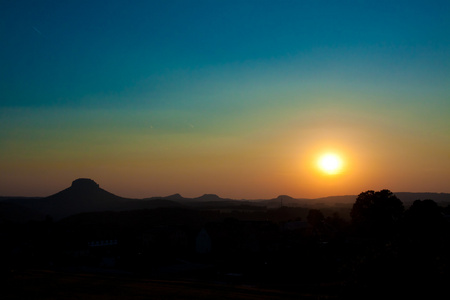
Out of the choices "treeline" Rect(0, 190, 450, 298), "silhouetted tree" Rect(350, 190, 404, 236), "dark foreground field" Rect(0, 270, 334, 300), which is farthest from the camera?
"silhouetted tree" Rect(350, 190, 404, 236)

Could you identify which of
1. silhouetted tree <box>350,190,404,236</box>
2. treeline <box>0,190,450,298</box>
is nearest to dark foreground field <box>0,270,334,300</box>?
treeline <box>0,190,450,298</box>

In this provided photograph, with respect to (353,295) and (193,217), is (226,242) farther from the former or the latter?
(193,217)

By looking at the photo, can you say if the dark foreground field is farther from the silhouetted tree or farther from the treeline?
the silhouetted tree

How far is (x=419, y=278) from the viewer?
14.8 meters

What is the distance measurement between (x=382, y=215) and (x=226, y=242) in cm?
3266

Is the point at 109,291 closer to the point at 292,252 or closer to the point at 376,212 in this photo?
the point at 292,252

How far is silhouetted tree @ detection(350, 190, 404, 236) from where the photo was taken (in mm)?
77375

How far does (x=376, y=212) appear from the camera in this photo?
7938 centimetres

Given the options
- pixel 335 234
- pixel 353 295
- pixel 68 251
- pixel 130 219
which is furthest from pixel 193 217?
pixel 353 295

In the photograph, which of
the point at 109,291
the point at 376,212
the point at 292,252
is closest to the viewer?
the point at 109,291

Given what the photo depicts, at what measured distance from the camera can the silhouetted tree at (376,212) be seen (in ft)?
254

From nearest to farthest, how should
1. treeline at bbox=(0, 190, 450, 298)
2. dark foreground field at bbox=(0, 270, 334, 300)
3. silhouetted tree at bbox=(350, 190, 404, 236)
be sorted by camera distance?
treeline at bbox=(0, 190, 450, 298) < dark foreground field at bbox=(0, 270, 334, 300) < silhouetted tree at bbox=(350, 190, 404, 236)

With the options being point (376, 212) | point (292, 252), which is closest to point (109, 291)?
point (292, 252)


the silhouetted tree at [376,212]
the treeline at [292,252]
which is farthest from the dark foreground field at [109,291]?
the silhouetted tree at [376,212]
